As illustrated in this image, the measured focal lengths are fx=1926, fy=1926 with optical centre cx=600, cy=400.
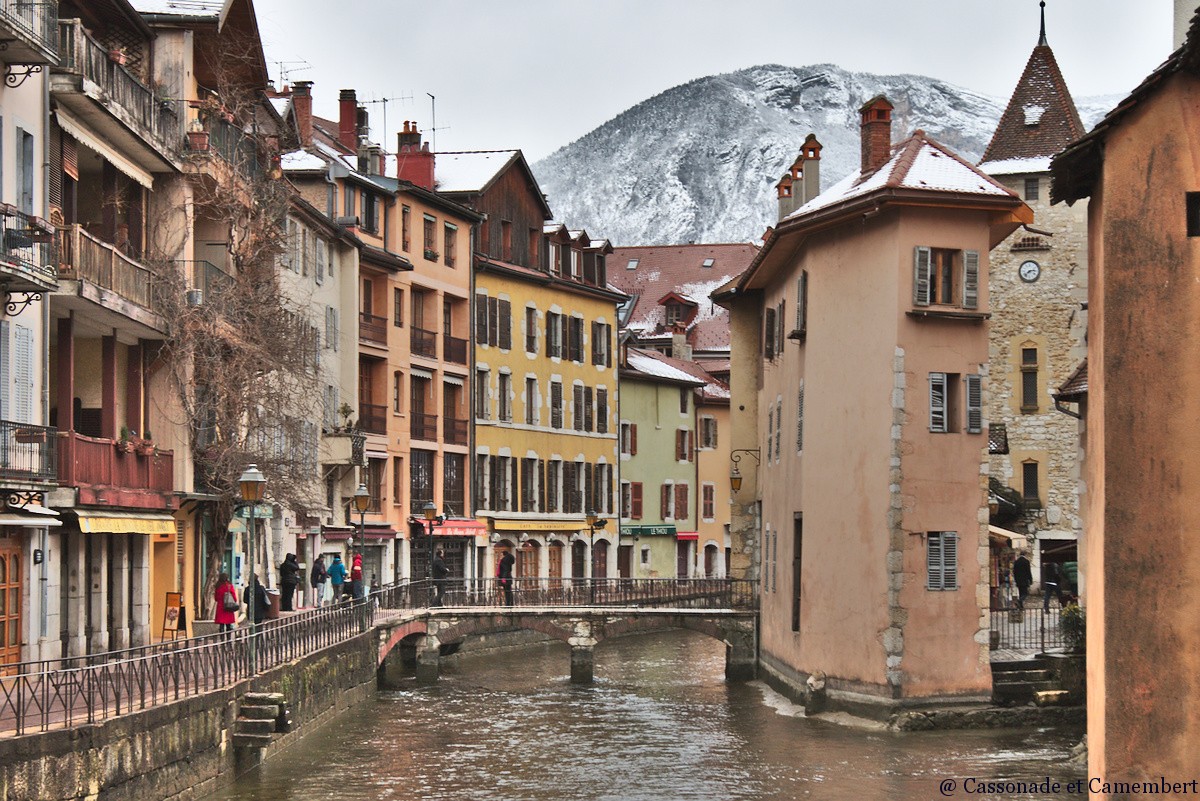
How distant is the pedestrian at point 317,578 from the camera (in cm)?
4981

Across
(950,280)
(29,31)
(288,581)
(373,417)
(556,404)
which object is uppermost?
(29,31)

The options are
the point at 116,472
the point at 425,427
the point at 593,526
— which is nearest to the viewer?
the point at 116,472

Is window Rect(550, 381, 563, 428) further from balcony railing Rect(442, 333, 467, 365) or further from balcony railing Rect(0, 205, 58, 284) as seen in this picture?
balcony railing Rect(0, 205, 58, 284)

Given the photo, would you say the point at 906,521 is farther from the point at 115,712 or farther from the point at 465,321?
the point at 465,321

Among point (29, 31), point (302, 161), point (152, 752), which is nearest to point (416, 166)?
point (302, 161)

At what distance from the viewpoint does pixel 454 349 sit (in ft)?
218

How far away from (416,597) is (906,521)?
18278 millimetres

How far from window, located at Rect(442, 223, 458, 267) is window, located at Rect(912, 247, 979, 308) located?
32.2 m

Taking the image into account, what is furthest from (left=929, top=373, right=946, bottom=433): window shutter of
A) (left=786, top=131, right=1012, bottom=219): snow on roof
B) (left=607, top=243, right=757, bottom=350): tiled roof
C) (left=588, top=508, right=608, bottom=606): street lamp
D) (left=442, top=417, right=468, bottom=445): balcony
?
(left=607, top=243, right=757, bottom=350): tiled roof

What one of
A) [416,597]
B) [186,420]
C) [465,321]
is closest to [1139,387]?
[186,420]

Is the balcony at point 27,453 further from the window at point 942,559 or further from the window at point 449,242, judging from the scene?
the window at point 449,242

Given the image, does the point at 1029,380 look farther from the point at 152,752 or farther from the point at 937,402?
the point at 152,752

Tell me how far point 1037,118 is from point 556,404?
21.8 m

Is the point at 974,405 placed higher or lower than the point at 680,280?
lower
